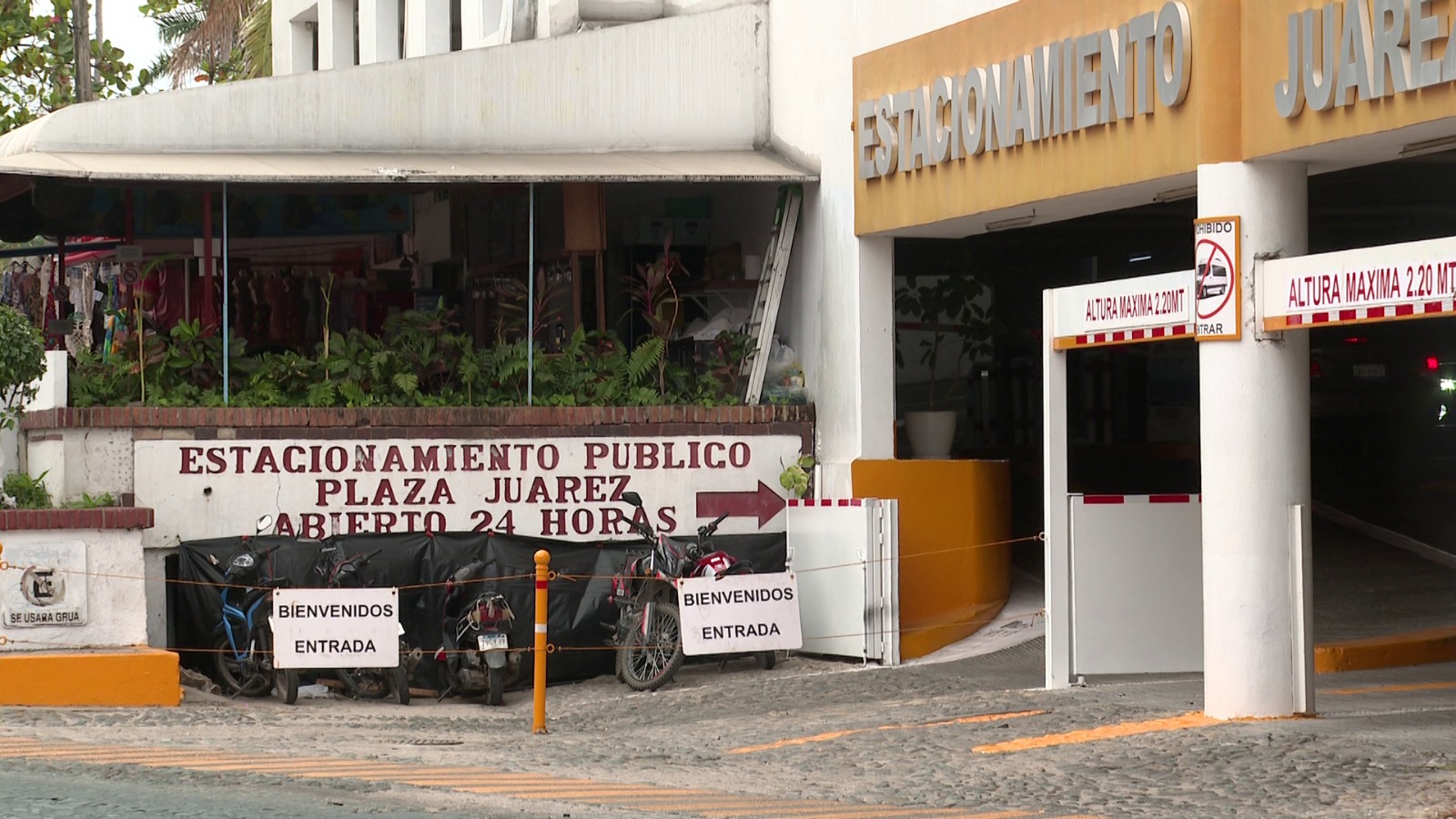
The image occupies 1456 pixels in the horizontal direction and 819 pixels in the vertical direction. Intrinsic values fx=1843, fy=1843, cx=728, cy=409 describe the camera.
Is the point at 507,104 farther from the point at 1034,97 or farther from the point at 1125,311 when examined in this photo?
the point at 1125,311

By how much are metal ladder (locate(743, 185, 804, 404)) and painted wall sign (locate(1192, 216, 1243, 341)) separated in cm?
599

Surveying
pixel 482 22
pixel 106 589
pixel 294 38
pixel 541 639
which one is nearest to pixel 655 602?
pixel 541 639

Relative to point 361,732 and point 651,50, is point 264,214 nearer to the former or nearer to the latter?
point 651,50

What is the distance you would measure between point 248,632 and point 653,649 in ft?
10.4

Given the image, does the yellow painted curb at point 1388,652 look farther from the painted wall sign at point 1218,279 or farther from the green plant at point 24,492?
the green plant at point 24,492

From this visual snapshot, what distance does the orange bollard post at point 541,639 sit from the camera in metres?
12.2

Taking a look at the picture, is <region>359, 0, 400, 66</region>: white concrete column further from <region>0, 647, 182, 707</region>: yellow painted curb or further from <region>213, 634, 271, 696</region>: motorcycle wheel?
<region>0, 647, 182, 707</region>: yellow painted curb

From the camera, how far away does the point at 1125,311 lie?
1250cm

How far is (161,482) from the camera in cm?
1515

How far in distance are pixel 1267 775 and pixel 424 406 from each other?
8522 mm

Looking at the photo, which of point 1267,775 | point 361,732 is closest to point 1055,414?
point 1267,775

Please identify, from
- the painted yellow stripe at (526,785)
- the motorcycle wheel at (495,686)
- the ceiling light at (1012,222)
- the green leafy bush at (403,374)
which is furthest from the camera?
the green leafy bush at (403,374)

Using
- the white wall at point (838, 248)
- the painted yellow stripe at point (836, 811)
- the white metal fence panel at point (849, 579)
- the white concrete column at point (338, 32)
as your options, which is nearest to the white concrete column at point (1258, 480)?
the painted yellow stripe at point (836, 811)

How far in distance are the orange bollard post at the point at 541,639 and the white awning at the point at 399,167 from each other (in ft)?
15.5
